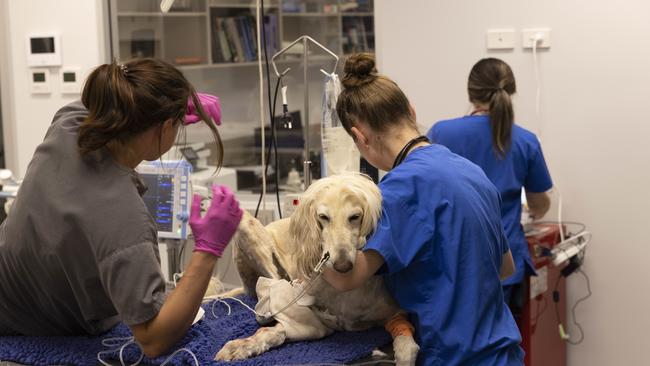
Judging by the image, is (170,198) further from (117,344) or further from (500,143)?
(500,143)

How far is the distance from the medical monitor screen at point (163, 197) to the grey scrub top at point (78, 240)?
3.38ft

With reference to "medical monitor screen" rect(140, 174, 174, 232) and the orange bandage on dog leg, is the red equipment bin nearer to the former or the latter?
"medical monitor screen" rect(140, 174, 174, 232)

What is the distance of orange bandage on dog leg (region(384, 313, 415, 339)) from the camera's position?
1.74 metres

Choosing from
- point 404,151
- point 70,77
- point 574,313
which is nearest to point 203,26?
point 70,77

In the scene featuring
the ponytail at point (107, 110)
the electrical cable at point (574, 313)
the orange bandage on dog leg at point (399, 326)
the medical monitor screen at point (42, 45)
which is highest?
the medical monitor screen at point (42, 45)

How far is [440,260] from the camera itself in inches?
68.3

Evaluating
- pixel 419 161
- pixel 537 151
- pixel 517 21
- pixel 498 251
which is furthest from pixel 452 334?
pixel 517 21

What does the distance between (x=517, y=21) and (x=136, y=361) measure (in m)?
2.34

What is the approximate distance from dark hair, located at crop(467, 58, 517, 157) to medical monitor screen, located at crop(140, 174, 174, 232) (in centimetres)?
117

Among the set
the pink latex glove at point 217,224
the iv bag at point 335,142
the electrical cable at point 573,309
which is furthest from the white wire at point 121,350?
the electrical cable at point 573,309

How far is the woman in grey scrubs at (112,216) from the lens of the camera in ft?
5.19

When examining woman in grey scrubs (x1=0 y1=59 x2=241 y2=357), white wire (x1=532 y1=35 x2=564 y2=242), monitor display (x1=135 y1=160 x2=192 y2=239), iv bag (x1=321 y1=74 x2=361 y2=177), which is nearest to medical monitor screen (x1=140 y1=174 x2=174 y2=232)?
monitor display (x1=135 y1=160 x2=192 y2=239)

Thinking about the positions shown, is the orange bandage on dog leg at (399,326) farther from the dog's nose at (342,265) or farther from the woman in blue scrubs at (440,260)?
the dog's nose at (342,265)

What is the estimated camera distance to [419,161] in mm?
1754
